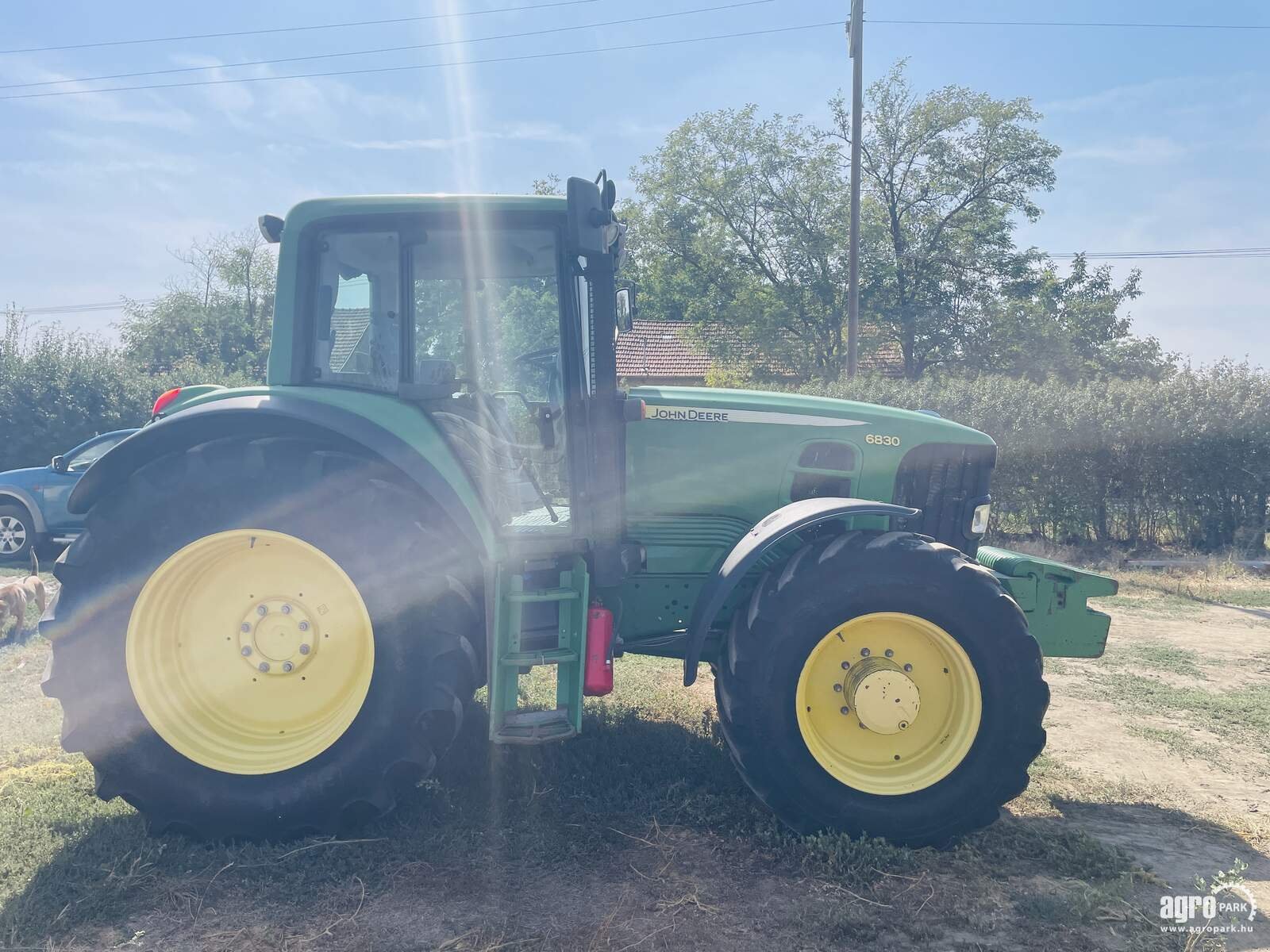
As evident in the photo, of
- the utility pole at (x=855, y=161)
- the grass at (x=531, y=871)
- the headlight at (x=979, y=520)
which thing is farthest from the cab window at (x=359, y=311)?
the utility pole at (x=855, y=161)

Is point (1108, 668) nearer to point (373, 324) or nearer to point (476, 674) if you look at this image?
point (476, 674)

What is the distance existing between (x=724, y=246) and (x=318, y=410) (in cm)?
2325

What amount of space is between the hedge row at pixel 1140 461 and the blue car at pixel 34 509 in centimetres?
1191

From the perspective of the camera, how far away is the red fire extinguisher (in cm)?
356

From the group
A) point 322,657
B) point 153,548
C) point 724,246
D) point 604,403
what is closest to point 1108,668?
point 604,403

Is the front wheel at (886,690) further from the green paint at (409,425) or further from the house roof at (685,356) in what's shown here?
the house roof at (685,356)

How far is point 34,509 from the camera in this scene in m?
10.7

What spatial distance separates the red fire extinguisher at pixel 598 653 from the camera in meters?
3.56

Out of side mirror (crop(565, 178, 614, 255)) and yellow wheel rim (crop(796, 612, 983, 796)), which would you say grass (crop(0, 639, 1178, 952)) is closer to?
yellow wheel rim (crop(796, 612, 983, 796))

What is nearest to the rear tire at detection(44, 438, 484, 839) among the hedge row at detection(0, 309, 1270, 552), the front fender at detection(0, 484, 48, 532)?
the front fender at detection(0, 484, 48, 532)

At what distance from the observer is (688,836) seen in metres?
3.44

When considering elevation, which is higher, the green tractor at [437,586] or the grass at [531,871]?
the green tractor at [437,586]

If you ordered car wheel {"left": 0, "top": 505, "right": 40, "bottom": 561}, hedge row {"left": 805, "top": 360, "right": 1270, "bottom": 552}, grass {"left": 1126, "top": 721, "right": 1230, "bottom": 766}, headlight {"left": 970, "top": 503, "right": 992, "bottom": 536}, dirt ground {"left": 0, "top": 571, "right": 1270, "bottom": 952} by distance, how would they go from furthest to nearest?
hedge row {"left": 805, "top": 360, "right": 1270, "bottom": 552}, car wheel {"left": 0, "top": 505, "right": 40, "bottom": 561}, grass {"left": 1126, "top": 721, "right": 1230, "bottom": 766}, headlight {"left": 970, "top": 503, "right": 992, "bottom": 536}, dirt ground {"left": 0, "top": 571, "right": 1270, "bottom": 952}

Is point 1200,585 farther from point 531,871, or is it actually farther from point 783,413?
point 531,871
